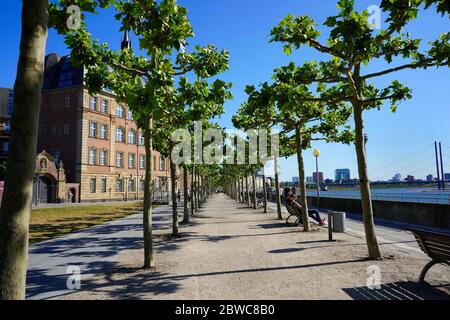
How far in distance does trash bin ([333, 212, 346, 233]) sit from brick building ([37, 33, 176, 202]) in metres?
33.8

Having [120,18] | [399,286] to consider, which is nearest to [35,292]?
[120,18]

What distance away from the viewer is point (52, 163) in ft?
137

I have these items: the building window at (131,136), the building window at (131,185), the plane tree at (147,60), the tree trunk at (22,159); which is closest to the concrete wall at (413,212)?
the plane tree at (147,60)

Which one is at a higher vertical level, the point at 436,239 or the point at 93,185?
the point at 93,185

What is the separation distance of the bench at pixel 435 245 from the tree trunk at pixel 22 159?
6059mm

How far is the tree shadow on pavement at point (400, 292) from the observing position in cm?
524

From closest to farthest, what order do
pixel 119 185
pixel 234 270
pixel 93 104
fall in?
pixel 234 270
pixel 93 104
pixel 119 185

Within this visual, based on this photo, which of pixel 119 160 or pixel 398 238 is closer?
pixel 398 238

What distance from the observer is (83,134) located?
153 feet

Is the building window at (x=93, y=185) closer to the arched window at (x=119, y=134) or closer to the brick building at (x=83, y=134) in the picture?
the brick building at (x=83, y=134)

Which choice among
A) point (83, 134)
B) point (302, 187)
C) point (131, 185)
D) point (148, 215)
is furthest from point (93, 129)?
point (148, 215)

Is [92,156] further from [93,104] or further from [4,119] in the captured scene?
[4,119]

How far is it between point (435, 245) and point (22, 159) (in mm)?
6472
